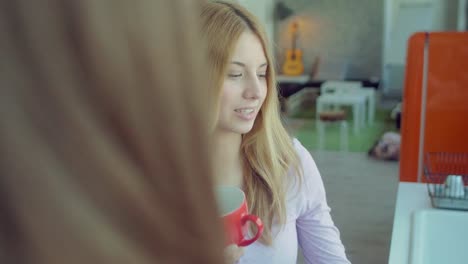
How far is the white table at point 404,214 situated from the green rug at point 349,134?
373 cm

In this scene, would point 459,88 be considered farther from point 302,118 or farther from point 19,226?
point 302,118

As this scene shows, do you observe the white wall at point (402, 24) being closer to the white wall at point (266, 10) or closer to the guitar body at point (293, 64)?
the guitar body at point (293, 64)

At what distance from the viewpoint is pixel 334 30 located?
815 centimetres

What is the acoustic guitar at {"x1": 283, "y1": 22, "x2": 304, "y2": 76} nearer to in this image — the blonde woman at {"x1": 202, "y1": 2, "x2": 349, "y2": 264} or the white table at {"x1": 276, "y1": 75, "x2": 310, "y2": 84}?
the white table at {"x1": 276, "y1": 75, "x2": 310, "y2": 84}

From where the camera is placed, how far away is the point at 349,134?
5.99 metres

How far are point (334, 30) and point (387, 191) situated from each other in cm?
446

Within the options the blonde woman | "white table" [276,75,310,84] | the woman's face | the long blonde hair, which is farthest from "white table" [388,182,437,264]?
"white table" [276,75,310,84]

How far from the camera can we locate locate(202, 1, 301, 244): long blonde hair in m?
0.94

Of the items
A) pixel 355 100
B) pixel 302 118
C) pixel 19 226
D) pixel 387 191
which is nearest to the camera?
pixel 19 226

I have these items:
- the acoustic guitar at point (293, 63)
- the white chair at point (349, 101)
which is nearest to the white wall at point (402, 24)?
the white chair at point (349, 101)

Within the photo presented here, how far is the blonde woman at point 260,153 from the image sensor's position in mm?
945

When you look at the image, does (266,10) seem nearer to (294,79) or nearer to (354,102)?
(294,79)

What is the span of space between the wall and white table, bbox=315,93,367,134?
1866 millimetres

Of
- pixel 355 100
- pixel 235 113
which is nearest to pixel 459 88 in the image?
pixel 235 113
